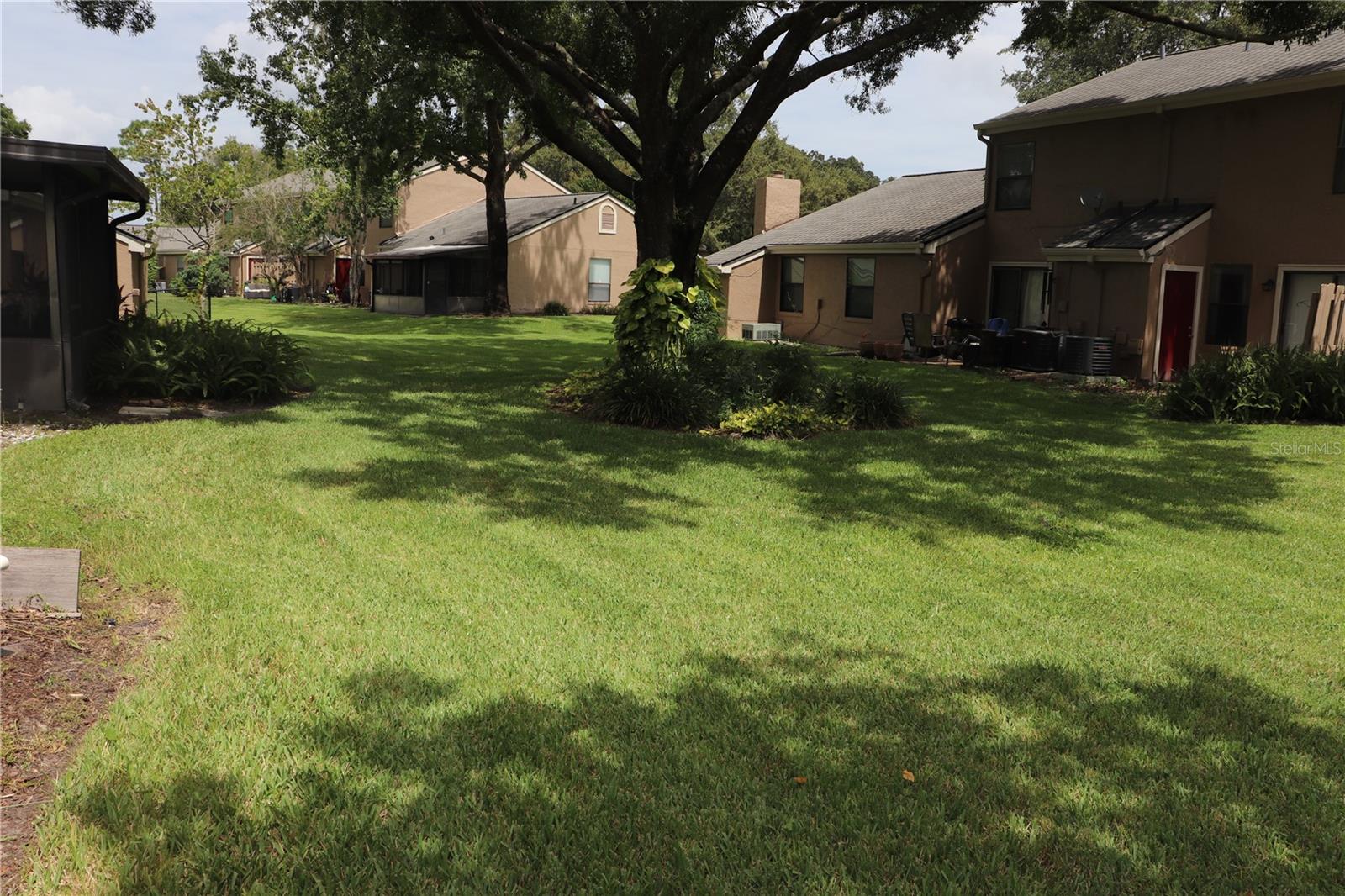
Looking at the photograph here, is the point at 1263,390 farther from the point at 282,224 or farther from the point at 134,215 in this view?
the point at 282,224

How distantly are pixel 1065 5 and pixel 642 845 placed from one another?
1647 centimetres

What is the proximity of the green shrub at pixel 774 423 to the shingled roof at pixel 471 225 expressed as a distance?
91.8 ft

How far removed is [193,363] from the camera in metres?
12.8

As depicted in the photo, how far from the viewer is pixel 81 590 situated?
5.70m

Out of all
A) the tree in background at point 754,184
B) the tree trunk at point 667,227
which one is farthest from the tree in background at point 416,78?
the tree in background at point 754,184

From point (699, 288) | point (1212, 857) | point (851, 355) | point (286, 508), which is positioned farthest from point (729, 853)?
point (851, 355)

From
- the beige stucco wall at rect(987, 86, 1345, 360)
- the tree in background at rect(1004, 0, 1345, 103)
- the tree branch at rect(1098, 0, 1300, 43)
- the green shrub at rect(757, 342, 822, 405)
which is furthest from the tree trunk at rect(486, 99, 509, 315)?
the green shrub at rect(757, 342, 822, 405)

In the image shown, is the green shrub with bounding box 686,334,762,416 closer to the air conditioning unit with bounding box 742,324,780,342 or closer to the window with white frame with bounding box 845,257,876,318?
the window with white frame with bounding box 845,257,876,318

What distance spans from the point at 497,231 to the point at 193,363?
994 inches

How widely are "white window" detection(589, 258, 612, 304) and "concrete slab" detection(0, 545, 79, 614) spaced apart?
35749mm

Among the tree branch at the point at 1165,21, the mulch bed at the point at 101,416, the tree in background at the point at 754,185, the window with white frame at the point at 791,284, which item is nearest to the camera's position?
the mulch bed at the point at 101,416

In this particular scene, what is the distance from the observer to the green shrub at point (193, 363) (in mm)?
12469

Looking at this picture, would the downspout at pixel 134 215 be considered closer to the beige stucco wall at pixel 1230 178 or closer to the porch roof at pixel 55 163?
the porch roof at pixel 55 163

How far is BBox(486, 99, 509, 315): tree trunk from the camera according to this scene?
1412 inches
